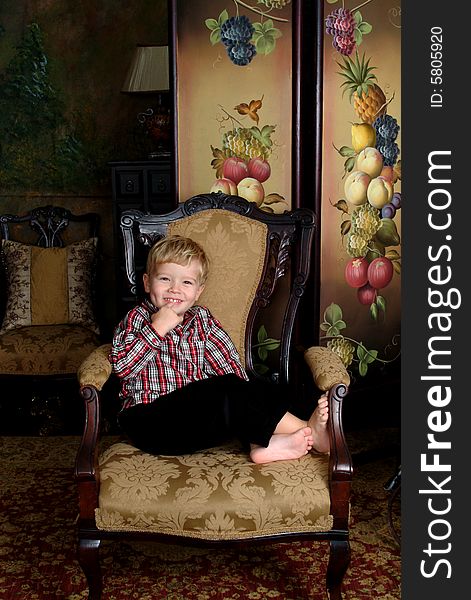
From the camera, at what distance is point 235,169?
10.9 feet

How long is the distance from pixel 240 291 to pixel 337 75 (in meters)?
1.17

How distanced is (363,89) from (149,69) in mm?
1619

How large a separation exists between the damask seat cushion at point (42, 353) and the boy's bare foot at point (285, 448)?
181 centimetres

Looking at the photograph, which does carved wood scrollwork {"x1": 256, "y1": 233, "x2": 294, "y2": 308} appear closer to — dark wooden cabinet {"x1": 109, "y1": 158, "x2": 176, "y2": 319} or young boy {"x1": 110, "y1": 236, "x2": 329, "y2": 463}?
young boy {"x1": 110, "y1": 236, "x2": 329, "y2": 463}

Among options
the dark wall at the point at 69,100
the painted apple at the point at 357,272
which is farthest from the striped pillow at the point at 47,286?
the painted apple at the point at 357,272

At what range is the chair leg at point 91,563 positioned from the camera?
2248mm

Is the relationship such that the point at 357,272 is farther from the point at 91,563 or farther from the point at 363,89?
the point at 91,563

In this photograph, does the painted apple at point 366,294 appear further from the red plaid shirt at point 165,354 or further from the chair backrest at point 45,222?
the chair backrest at point 45,222

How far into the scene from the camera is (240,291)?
2818 mm

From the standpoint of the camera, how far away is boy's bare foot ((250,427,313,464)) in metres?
2.31

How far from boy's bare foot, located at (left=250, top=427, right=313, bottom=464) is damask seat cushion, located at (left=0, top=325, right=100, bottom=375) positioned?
1.81 meters

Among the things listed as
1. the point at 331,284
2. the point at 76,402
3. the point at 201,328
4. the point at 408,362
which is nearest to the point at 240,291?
the point at 201,328

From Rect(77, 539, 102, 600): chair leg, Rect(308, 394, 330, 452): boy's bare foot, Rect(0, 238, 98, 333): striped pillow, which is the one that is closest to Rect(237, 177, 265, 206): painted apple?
Rect(308, 394, 330, 452): boy's bare foot

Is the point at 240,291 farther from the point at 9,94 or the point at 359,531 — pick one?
the point at 9,94
